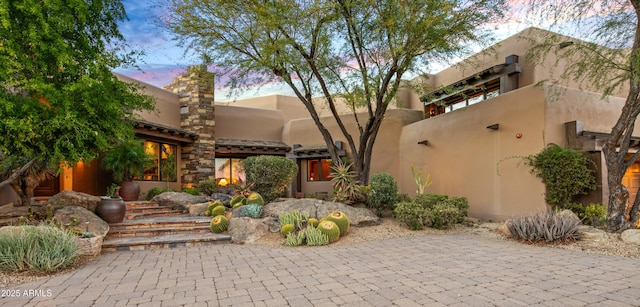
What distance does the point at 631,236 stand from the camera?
22.2 feet

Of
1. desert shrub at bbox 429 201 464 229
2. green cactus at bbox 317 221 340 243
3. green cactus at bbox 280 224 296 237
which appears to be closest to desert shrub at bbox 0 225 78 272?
green cactus at bbox 280 224 296 237

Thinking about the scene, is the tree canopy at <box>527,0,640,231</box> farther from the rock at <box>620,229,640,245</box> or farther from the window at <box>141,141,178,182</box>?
the window at <box>141,141,178,182</box>

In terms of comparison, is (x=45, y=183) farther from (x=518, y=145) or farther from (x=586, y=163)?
(x=586, y=163)

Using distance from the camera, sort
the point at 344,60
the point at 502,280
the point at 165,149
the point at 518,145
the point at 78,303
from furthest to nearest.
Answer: the point at 165,149 < the point at 344,60 < the point at 518,145 < the point at 502,280 < the point at 78,303

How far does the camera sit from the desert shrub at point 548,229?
690 cm

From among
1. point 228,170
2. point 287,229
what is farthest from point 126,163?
point 228,170

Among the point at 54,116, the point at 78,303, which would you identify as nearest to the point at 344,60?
the point at 54,116

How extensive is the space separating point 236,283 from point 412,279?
2.27m

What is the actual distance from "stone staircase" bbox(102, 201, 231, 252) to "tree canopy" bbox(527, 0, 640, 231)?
8.41m

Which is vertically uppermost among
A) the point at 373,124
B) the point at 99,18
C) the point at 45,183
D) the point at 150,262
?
the point at 99,18

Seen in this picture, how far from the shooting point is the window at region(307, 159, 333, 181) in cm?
1756

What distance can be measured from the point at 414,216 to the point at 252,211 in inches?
162

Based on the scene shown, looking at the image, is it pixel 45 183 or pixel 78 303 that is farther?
pixel 45 183

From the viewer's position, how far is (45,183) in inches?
438
